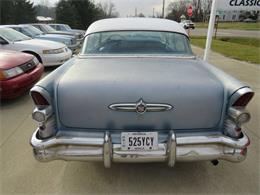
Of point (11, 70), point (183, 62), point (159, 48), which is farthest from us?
point (11, 70)

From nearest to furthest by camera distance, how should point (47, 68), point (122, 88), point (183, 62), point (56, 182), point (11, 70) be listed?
point (122, 88), point (56, 182), point (183, 62), point (11, 70), point (47, 68)

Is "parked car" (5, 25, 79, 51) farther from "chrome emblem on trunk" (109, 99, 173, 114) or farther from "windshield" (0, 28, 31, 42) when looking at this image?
"chrome emblem on trunk" (109, 99, 173, 114)

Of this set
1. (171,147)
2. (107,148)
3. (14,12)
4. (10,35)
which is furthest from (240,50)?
(14,12)

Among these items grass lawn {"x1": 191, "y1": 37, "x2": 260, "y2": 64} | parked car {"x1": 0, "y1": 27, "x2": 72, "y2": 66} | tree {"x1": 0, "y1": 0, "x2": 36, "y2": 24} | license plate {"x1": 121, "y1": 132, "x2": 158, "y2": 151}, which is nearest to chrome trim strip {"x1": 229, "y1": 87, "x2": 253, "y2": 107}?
license plate {"x1": 121, "y1": 132, "x2": 158, "y2": 151}

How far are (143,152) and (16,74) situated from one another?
12.2ft

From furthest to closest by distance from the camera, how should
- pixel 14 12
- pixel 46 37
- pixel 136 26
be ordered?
pixel 14 12 < pixel 46 37 < pixel 136 26

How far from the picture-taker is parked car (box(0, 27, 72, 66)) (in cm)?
778

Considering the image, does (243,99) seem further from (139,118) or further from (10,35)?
(10,35)

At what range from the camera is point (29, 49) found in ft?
Answer: 26.0

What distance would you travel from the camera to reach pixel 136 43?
3504 mm

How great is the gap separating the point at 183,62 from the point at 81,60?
1321 millimetres

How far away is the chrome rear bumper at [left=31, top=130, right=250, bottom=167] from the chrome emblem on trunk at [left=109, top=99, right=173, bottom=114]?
0.25m

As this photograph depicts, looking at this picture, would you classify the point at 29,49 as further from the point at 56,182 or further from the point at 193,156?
the point at 193,156

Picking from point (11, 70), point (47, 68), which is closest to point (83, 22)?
point (47, 68)
